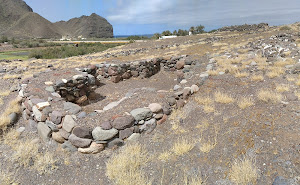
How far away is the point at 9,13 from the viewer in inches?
4318

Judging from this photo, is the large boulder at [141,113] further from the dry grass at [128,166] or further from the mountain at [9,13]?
the mountain at [9,13]

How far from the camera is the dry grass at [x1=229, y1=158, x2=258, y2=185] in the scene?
10.4ft

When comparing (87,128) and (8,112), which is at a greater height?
(8,112)

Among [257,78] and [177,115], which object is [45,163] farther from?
[257,78]

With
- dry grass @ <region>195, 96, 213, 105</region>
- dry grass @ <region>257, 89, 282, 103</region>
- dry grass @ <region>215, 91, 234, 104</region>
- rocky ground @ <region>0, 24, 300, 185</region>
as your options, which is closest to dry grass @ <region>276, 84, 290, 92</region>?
rocky ground @ <region>0, 24, 300, 185</region>

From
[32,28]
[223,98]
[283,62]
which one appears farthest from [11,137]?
[32,28]

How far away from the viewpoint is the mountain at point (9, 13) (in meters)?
103

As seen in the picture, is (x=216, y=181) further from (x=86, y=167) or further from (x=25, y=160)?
(x=25, y=160)

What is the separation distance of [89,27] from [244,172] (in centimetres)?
15987

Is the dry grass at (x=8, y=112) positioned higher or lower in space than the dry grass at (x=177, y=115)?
higher

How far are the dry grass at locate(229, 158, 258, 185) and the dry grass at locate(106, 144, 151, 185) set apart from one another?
1.55 meters

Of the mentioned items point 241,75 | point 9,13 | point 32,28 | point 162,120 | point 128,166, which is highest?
point 9,13

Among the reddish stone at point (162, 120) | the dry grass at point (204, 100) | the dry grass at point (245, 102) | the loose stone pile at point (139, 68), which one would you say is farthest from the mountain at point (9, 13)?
the dry grass at point (245, 102)

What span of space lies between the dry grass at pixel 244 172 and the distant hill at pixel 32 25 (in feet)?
378
